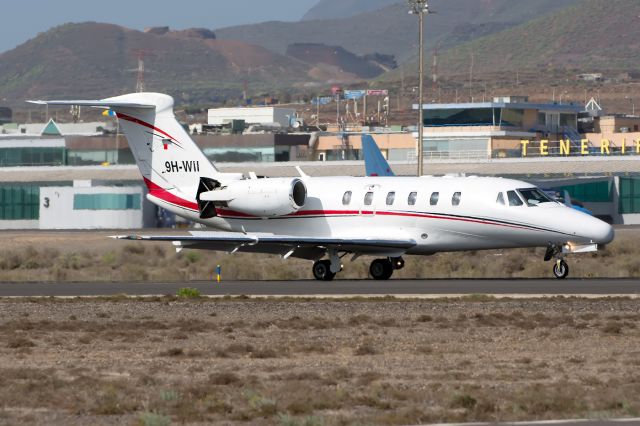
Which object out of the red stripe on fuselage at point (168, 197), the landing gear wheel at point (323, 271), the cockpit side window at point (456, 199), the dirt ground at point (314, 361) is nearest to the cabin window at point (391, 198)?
the cockpit side window at point (456, 199)

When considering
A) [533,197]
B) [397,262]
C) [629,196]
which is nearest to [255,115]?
[629,196]

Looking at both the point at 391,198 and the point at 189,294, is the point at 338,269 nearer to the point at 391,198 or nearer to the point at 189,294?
the point at 391,198

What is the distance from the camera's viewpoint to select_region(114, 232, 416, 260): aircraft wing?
36812 mm

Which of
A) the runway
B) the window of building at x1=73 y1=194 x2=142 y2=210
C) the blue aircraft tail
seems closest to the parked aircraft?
the runway

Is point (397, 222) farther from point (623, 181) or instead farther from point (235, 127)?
point (235, 127)

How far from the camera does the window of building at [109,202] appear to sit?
84625mm

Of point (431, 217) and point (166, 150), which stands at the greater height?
point (166, 150)

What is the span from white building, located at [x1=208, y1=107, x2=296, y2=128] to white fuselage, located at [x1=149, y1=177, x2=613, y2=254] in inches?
3689

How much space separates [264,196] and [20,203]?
5619 centimetres

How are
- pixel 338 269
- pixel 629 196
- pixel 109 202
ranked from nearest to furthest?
pixel 338 269
pixel 629 196
pixel 109 202

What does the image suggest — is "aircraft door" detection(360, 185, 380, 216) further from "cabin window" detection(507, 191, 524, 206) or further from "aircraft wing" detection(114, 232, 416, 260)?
"cabin window" detection(507, 191, 524, 206)

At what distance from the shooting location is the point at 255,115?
138 metres

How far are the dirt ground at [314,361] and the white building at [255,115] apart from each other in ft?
346

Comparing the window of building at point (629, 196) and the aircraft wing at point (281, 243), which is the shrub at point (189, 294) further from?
the window of building at point (629, 196)
